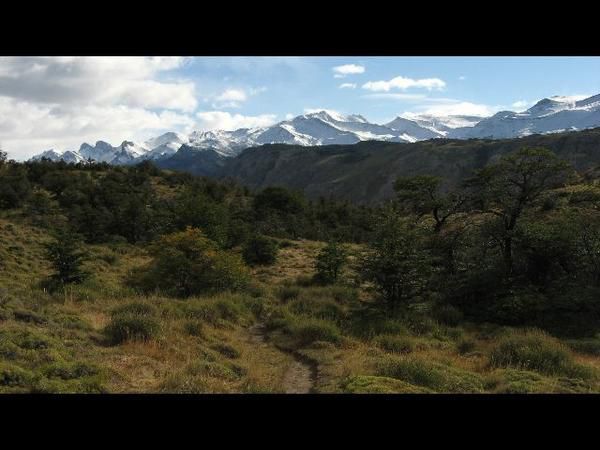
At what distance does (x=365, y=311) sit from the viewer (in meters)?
20.0

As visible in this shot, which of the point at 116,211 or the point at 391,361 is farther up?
the point at 116,211

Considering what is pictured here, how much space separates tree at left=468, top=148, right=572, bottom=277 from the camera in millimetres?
23422

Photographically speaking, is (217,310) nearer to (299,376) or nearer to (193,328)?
(193,328)

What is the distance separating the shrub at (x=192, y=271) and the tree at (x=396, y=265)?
6225 mm

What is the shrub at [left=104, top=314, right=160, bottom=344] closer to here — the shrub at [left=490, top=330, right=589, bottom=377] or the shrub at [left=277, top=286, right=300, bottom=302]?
the shrub at [left=490, top=330, right=589, bottom=377]

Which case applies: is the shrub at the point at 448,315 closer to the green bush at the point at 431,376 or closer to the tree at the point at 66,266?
the green bush at the point at 431,376

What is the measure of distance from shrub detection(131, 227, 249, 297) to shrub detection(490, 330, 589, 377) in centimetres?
1294

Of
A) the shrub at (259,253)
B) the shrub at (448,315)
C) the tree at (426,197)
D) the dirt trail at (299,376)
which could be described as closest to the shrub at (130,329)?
the dirt trail at (299,376)

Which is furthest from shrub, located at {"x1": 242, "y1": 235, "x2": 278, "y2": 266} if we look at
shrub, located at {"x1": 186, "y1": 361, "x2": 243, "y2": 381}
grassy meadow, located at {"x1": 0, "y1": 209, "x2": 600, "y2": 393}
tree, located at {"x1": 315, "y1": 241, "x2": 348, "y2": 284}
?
shrub, located at {"x1": 186, "y1": 361, "x2": 243, "y2": 381}

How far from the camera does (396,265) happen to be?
67.8 feet
